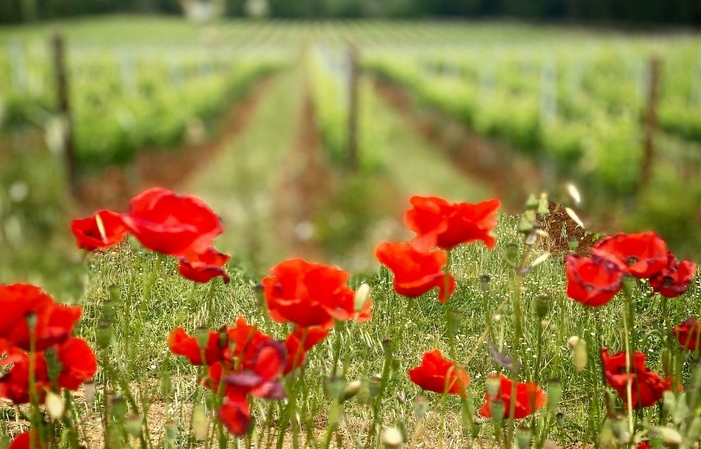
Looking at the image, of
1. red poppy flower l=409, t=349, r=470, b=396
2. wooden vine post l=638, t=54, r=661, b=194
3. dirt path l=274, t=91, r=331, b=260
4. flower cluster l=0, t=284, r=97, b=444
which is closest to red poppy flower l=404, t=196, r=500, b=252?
red poppy flower l=409, t=349, r=470, b=396

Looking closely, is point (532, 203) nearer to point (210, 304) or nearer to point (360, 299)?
point (360, 299)

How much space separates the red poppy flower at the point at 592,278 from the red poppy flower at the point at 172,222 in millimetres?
302

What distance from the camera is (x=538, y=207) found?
2.61 ft

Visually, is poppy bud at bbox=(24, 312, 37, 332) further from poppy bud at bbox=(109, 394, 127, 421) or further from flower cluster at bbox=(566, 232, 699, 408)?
flower cluster at bbox=(566, 232, 699, 408)

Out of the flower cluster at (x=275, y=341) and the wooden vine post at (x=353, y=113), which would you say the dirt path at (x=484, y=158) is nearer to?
the wooden vine post at (x=353, y=113)

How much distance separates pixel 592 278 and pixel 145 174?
9.46 m

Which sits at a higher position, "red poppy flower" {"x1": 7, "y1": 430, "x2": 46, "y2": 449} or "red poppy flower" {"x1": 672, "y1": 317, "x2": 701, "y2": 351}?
"red poppy flower" {"x1": 672, "y1": 317, "x2": 701, "y2": 351}

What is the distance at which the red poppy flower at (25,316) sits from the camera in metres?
0.71

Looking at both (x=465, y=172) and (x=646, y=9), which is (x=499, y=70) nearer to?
(x=465, y=172)

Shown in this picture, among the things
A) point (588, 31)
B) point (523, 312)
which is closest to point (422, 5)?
point (588, 31)

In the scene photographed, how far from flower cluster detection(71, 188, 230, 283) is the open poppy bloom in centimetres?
11

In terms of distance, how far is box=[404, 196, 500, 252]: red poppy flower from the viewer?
0.80 metres

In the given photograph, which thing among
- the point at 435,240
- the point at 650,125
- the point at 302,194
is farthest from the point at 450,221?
the point at 302,194

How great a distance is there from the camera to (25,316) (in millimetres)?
707
